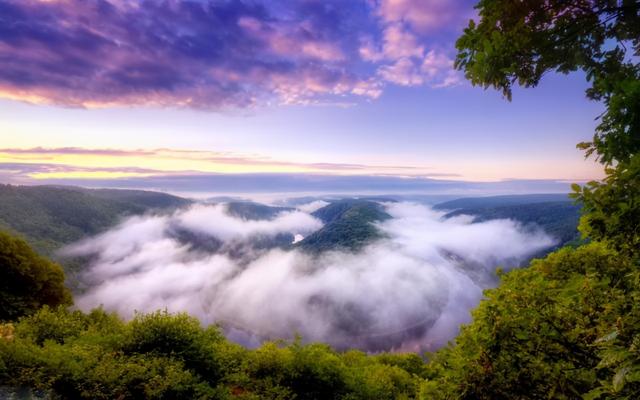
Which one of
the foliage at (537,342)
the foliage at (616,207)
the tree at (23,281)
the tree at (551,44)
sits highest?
the tree at (551,44)

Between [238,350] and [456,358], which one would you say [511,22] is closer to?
[456,358]

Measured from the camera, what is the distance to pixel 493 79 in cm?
671

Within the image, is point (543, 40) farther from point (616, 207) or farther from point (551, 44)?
point (616, 207)

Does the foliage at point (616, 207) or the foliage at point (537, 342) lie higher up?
the foliage at point (616, 207)

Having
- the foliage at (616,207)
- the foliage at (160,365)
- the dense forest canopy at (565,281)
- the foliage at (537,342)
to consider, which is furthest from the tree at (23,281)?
the foliage at (616,207)

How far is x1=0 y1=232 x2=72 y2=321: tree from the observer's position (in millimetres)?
23812

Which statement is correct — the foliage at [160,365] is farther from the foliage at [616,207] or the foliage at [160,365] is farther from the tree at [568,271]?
the foliage at [616,207]

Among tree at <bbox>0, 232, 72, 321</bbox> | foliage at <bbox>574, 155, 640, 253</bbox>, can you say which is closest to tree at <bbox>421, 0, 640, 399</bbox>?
foliage at <bbox>574, 155, 640, 253</bbox>

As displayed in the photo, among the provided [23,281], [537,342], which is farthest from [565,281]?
[23,281]

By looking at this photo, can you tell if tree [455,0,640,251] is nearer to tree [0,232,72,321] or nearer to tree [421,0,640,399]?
tree [421,0,640,399]

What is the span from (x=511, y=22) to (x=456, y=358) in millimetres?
6524

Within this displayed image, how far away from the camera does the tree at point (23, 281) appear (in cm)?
2381

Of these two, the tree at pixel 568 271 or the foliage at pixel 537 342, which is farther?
the foliage at pixel 537 342

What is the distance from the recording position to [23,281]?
26234 millimetres
